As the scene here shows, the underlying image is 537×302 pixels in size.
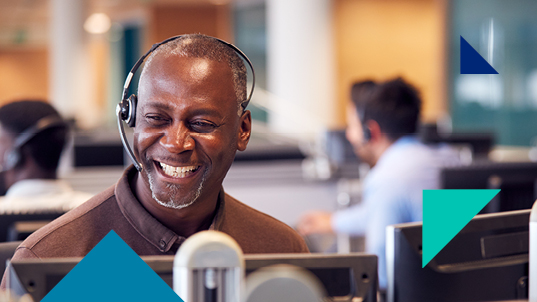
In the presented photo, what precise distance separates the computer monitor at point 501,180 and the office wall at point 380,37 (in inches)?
231

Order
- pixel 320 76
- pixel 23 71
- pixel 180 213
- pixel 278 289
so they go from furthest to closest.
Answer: pixel 23 71 < pixel 320 76 < pixel 180 213 < pixel 278 289

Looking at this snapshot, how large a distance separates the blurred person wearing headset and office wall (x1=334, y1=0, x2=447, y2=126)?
613 cm

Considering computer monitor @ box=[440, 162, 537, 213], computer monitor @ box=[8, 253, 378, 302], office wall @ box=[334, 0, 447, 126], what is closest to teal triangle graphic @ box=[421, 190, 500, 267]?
computer monitor @ box=[8, 253, 378, 302]

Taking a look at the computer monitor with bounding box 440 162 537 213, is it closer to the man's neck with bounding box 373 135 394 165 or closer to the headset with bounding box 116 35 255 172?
the man's neck with bounding box 373 135 394 165

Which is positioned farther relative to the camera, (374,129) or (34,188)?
(374,129)

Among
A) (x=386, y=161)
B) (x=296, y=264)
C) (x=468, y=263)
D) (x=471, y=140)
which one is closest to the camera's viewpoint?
(x=296, y=264)

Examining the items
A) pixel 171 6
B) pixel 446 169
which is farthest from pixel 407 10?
pixel 446 169

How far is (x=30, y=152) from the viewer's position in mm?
1790

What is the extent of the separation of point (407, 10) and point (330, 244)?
578 centimetres

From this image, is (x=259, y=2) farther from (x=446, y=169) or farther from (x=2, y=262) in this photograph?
(x=2, y=262)

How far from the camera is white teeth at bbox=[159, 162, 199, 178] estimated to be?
0.82 metres

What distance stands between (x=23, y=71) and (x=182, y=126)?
49.7 ft

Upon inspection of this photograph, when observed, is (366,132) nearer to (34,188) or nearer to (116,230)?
(34,188)

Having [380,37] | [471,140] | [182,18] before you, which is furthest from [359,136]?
[182,18]
